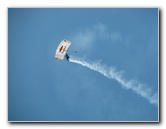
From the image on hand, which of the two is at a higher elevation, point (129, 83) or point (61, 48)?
point (61, 48)

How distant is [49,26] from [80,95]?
62.5 inches

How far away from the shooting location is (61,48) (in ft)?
23.7

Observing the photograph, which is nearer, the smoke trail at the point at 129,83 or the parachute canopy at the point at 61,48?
the smoke trail at the point at 129,83

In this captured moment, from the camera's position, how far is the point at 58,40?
7.18m

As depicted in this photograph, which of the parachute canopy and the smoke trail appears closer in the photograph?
the smoke trail

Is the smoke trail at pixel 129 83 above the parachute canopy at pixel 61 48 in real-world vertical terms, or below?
below

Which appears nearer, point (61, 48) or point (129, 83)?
point (129, 83)

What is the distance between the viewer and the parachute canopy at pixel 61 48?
23.4 feet

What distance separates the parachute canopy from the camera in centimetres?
712

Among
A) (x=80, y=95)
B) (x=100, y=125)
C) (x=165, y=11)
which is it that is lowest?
(x=100, y=125)

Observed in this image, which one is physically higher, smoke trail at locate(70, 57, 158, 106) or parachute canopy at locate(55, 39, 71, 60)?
parachute canopy at locate(55, 39, 71, 60)
